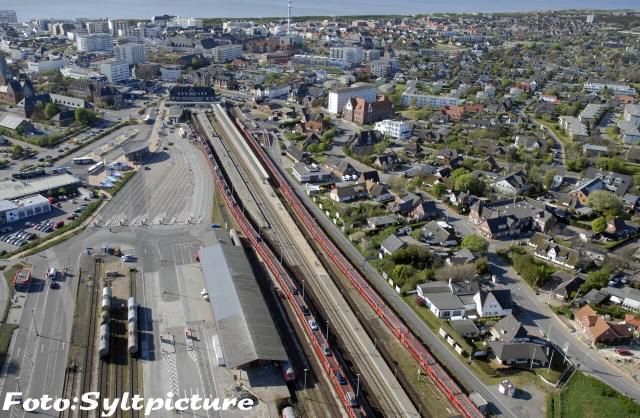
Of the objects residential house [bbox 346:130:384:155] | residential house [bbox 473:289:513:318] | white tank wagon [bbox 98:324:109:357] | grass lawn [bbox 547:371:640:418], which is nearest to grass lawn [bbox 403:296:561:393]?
grass lawn [bbox 547:371:640:418]

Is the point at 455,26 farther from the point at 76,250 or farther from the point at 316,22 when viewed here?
the point at 76,250

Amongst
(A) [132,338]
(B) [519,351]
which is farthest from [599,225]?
(A) [132,338]

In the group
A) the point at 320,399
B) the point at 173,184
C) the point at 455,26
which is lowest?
the point at 320,399

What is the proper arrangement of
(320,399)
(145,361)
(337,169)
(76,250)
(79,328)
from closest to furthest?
(320,399)
(145,361)
(79,328)
(76,250)
(337,169)

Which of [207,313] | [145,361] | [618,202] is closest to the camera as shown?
[145,361]

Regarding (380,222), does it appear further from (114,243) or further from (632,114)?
(632,114)

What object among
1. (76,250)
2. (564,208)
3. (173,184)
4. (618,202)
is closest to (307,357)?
(76,250)
